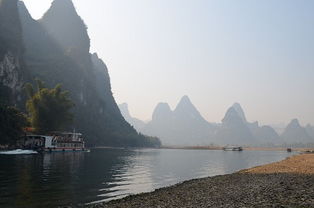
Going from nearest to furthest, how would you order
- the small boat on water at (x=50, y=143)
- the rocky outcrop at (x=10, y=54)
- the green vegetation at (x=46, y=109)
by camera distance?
the small boat on water at (x=50, y=143) < the green vegetation at (x=46, y=109) < the rocky outcrop at (x=10, y=54)

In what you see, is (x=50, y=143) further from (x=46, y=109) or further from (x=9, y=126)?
(x=9, y=126)

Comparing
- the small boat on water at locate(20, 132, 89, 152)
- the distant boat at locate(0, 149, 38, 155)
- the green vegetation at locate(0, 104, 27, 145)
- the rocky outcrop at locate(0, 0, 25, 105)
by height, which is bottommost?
the distant boat at locate(0, 149, 38, 155)

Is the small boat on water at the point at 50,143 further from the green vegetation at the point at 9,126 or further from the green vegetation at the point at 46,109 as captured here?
the green vegetation at the point at 9,126

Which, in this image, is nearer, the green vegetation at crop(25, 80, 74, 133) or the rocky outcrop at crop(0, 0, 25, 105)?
the green vegetation at crop(25, 80, 74, 133)

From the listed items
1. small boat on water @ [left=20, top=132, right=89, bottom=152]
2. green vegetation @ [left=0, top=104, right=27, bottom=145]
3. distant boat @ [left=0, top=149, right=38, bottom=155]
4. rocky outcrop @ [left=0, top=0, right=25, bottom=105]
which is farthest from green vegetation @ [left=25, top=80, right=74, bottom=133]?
rocky outcrop @ [left=0, top=0, right=25, bottom=105]

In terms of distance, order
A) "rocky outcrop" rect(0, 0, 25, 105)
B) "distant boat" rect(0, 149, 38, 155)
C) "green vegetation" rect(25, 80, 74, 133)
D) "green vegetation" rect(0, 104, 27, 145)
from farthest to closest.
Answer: "rocky outcrop" rect(0, 0, 25, 105) < "green vegetation" rect(25, 80, 74, 133) < "green vegetation" rect(0, 104, 27, 145) < "distant boat" rect(0, 149, 38, 155)

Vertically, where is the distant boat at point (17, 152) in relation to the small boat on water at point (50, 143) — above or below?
below

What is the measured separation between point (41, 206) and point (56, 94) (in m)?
92.0

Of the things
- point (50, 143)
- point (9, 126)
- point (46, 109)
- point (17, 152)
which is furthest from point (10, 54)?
point (17, 152)

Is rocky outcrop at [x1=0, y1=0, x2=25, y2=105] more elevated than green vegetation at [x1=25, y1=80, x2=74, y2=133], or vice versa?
rocky outcrop at [x1=0, y1=0, x2=25, y2=105]

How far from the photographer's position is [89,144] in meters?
198

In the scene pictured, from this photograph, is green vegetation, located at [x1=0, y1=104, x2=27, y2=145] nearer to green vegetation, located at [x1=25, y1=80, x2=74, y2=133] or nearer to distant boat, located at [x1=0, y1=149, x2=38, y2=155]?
distant boat, located at [x1=0, y1=149, x2=38, y2=155]

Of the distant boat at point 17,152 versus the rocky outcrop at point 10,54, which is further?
the rocky outcrop at point 10,54

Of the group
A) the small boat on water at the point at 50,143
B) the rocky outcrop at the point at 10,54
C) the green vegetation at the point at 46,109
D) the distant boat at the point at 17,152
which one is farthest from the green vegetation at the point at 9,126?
the rocky outcrop at the point at 10,54
